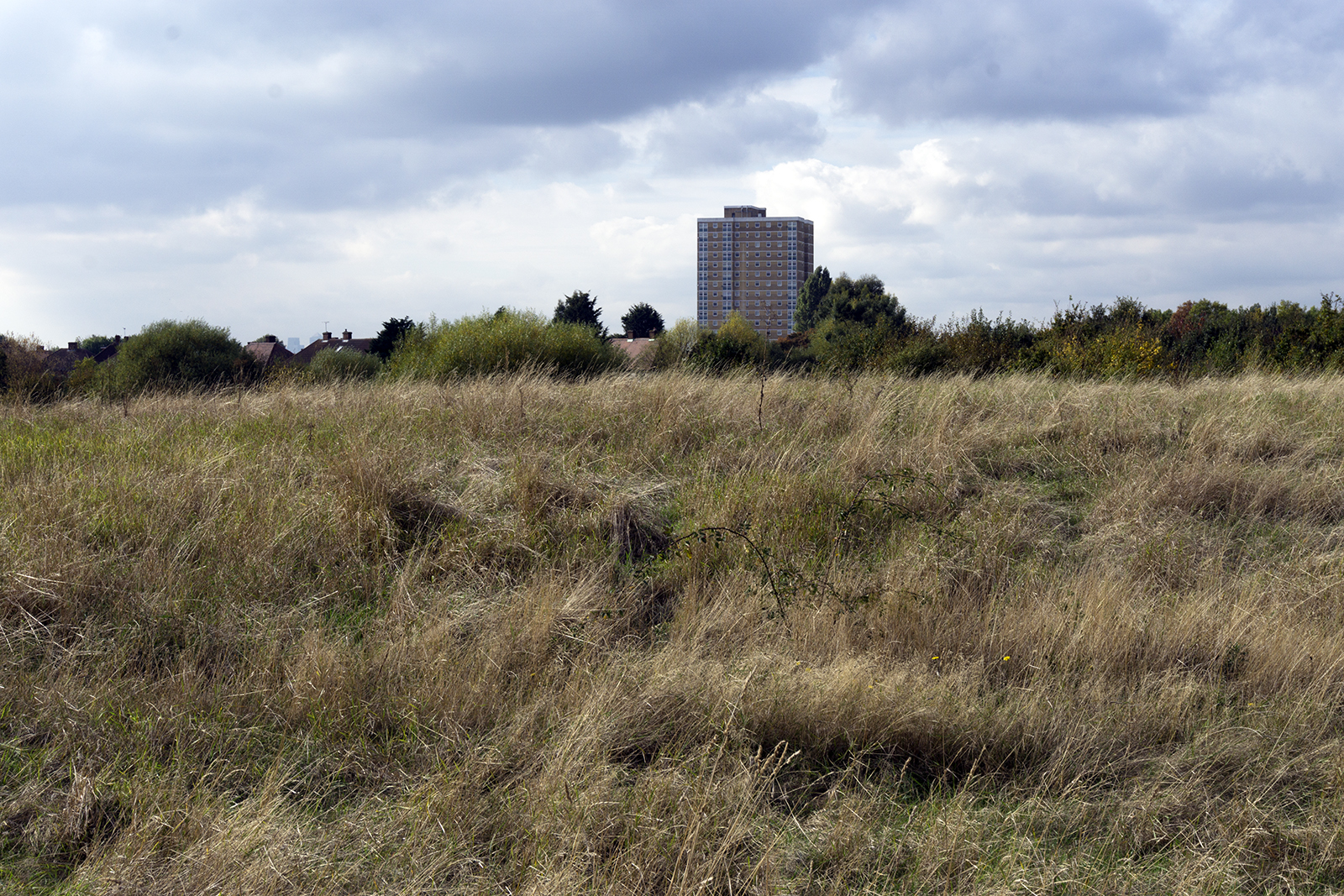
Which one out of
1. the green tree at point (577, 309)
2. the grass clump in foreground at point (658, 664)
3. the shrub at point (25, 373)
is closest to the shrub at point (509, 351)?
the shrub at point (25, 373)

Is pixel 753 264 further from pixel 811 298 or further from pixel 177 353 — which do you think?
pixel 177 353

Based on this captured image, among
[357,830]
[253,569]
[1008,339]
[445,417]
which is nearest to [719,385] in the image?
[445,417]

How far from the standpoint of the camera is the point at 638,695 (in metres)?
3.55

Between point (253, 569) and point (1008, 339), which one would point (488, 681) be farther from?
point (1008, 339)

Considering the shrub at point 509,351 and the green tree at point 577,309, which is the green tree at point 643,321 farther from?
the shrub at point 509,351

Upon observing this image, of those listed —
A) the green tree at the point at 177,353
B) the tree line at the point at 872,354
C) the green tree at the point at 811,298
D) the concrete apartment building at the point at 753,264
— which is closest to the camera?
the tree line at the point at 872,354

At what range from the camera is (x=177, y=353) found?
30531 mm

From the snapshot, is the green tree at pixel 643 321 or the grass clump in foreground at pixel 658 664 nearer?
the grass clump in foreground at pixel 658 664

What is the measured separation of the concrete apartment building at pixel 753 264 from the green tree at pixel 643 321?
3123 inches

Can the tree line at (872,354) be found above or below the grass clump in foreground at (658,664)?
above

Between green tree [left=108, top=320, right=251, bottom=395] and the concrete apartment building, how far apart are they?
410ft

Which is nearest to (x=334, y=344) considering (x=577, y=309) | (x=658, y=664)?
(x=577, y=309)

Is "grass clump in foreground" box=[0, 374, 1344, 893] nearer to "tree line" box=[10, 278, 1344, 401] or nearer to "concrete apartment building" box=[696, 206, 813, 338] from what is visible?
"tree line" box=[10, 278, 1344, 401]

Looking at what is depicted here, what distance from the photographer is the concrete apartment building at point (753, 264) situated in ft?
503
